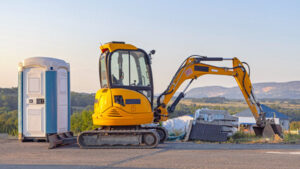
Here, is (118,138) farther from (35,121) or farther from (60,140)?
(35,121)

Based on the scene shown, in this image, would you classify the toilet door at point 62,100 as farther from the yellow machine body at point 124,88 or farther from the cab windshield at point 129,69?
the cab windshield at point 129,69

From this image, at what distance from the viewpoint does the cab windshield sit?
546 inches

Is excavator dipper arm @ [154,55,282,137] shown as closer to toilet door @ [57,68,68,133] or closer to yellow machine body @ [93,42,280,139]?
yellow machine body @ [93,42,280,139]

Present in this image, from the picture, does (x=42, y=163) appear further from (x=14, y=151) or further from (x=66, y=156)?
(x=14, y=151)

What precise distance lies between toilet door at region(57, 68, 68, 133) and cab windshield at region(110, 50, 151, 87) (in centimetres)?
320

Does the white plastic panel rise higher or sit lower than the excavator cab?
lower

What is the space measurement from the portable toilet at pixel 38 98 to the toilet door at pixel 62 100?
67mm

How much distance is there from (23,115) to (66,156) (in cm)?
518

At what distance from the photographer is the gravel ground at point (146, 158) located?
9.57m

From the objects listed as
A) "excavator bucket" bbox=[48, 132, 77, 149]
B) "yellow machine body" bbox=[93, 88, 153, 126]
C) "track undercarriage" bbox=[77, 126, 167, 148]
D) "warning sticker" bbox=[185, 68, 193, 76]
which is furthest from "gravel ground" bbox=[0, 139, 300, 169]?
"warning sticker" bbox=[185, 68, 193, 76]

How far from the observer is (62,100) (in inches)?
641

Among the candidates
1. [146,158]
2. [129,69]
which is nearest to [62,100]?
[129,69]

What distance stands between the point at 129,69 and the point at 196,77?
3340mm

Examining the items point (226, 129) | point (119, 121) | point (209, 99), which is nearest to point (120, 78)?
point (119, 121)
